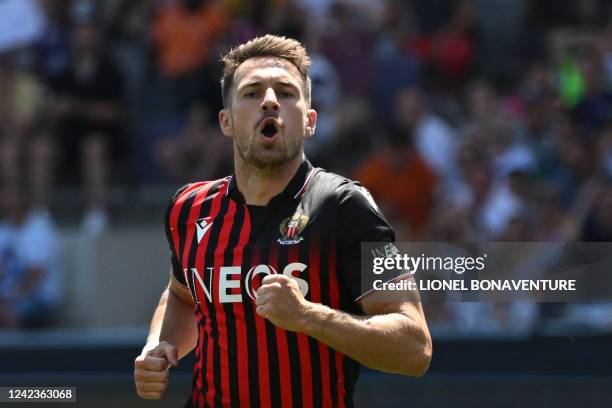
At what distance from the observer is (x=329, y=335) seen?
3639 mm

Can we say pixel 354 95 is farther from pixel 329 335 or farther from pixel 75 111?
pixel 329 335

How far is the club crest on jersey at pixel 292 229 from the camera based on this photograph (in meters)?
3.95

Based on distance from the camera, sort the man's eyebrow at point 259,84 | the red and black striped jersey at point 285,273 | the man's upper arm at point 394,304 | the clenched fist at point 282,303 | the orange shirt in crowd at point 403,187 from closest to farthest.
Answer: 1. the clenched fist at point 282,303
2. the man's upper arm at point 394,304
3. the red and black striped jersey at point 285,273
4. the man's eyebrow at point 259,84
5. the orange shirt in crowd at point 403,187

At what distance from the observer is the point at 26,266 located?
957cm

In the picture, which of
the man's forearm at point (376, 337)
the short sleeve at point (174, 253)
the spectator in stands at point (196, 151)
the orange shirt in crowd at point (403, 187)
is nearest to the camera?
the man's forearm at point (376, 337)

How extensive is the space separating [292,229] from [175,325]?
2.32 feet

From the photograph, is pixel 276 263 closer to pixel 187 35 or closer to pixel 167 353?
pixel 167 353

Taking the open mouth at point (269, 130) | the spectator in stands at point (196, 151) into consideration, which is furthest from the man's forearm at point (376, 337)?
the spectator in stands at point (196, 151)

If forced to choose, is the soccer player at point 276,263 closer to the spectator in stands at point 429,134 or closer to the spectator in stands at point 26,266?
the spectator in stands at point 26,266

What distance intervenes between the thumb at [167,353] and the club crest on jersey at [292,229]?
1.79 feet

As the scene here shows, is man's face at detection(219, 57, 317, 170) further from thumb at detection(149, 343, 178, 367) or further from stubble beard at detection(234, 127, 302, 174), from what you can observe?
thumb at detection(149, 343, 178, 367)

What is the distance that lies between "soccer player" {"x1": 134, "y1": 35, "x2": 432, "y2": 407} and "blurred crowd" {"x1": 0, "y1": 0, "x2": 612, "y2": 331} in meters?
Result: 5.04

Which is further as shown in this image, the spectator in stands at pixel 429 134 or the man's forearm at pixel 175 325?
the spectator in stands at pixel 429 134

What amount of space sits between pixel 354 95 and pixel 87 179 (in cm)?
247
